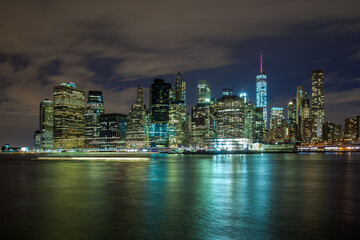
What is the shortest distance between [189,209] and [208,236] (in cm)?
791

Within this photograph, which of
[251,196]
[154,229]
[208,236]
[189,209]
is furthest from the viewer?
[251,196]

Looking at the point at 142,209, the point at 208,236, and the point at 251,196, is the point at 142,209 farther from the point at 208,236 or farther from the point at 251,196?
the point at 251,196

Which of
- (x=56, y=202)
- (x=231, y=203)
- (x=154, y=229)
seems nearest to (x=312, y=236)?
(x=154, y=229)

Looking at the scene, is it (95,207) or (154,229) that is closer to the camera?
(154,229)

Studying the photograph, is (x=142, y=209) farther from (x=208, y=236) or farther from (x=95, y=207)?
(x=208, y=236)

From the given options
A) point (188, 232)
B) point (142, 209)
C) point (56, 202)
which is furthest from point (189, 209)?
point (56, 202)

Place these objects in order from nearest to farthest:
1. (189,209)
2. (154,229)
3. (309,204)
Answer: (154,229), (189,209), (309,204)

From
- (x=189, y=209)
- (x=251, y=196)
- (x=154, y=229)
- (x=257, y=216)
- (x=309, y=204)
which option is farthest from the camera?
(x=251, y=196)

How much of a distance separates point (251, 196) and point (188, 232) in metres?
14.9

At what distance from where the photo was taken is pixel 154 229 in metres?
19.4

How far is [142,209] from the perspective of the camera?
25.6 m

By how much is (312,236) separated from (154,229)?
8453mm

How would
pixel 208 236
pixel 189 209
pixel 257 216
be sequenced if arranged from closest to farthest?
pixel 208 236, pixel 257 216, pixel 189 209

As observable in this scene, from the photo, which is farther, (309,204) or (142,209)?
(309,204)
